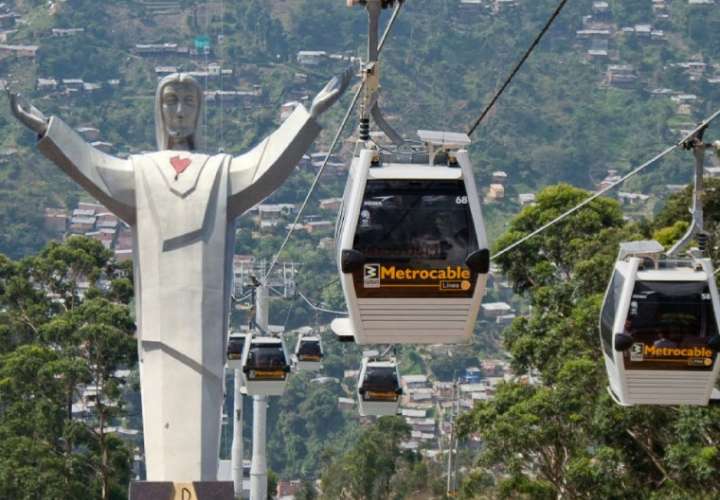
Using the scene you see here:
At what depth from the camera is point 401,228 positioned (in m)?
24.4

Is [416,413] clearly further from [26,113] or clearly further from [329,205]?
[26,113]

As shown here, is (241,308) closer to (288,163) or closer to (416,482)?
(416,482)

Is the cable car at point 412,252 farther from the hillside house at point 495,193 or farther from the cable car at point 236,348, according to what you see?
the hillside house at point 495,193

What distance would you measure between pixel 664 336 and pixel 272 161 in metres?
5.54

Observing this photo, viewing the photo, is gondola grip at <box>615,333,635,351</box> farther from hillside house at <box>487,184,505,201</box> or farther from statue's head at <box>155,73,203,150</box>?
hillside house at <box>487,184,505,201</box>

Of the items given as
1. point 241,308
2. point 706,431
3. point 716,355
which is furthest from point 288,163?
point 241,308

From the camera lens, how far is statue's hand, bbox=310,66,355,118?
92.8 ft

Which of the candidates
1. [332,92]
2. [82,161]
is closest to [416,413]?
[82,161]

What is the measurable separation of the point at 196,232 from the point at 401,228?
6.38m

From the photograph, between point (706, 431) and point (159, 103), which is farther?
point (706, 431)

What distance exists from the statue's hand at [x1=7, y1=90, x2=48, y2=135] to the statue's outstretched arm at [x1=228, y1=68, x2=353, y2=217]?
2433 mm

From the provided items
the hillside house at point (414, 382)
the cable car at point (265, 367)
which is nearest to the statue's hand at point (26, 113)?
the cable car at point (265, 367)

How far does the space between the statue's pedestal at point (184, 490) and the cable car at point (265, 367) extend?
1307cm

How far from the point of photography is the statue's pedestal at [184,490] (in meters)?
28.6
